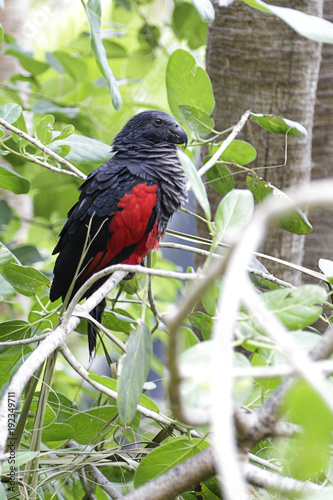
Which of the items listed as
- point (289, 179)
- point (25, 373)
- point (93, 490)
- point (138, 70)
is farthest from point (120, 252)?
point (138, 70)

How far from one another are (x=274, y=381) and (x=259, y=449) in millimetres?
352

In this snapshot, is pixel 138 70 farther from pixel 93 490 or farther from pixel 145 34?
pixel 93 490

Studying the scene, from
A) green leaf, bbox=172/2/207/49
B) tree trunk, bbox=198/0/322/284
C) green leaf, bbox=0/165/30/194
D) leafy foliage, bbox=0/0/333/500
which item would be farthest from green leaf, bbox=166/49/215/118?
green leaf, bbox=172/2/207/49

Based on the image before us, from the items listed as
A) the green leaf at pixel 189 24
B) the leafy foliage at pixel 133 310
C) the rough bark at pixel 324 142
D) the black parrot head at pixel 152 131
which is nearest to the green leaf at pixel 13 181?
the leafy foliage at pixel 133 310

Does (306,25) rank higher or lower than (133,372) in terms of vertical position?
higher

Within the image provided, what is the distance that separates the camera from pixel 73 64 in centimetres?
153

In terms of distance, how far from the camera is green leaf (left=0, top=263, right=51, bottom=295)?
89 cm

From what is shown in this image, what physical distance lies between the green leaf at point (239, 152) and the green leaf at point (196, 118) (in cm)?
7

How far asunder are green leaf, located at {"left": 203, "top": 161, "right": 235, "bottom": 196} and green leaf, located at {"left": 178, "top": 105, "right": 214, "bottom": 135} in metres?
0.07

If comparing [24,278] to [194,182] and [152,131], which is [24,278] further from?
[152,131]

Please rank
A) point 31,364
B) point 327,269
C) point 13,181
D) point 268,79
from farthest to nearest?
point 268,79
point 13,181
point 327,269
point 31,364

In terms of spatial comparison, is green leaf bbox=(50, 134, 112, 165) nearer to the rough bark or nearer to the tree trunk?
the tree trunk

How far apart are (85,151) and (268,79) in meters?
0.55

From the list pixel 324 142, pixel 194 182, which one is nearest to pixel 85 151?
pixel 194 182
